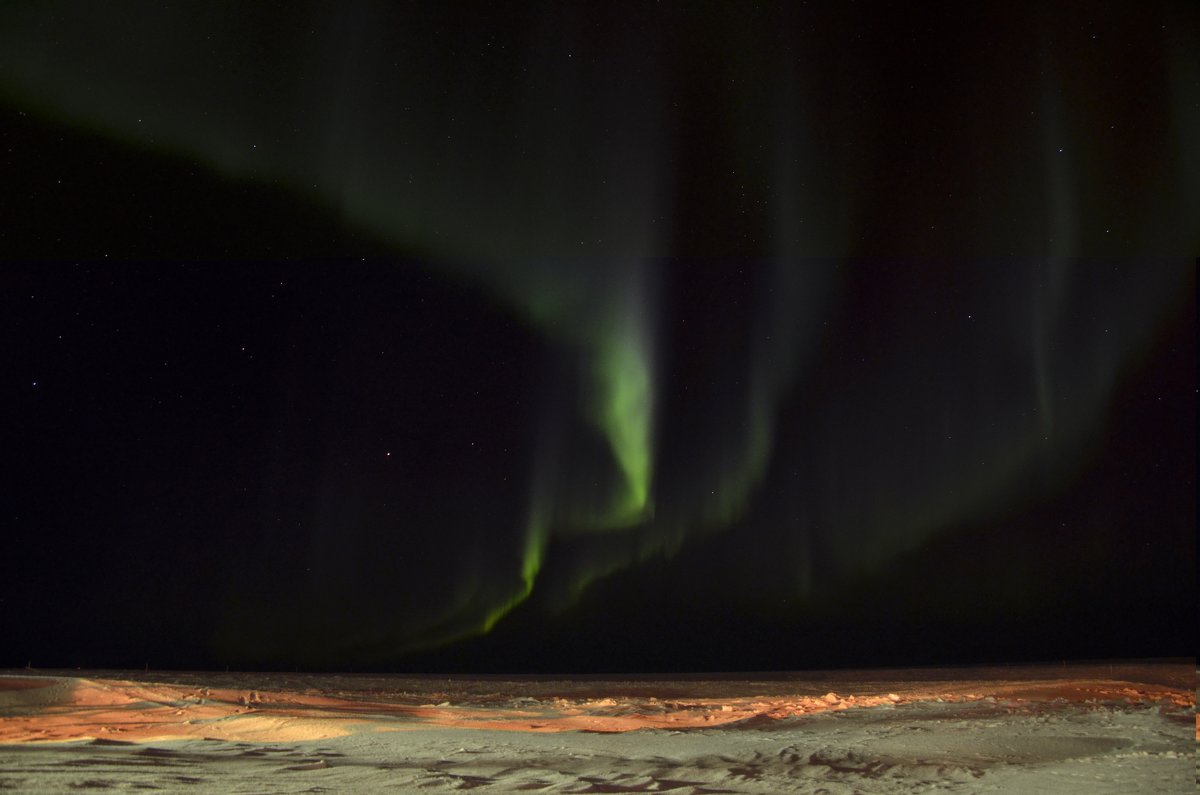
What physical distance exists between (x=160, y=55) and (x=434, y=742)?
6287 millimetres

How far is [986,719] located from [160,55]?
9.40 metres

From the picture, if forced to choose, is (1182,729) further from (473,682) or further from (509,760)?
(473,682)

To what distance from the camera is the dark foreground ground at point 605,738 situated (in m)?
5.15

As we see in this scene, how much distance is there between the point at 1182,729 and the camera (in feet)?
22.3

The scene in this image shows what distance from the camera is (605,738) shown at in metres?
6.69

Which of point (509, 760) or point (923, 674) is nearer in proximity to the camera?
point (509, 760)

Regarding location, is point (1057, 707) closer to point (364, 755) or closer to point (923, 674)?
point (923, 674)

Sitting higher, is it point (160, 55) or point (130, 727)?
point (160, 55)

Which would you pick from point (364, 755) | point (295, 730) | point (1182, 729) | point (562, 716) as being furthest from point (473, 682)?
point (1182, 729)

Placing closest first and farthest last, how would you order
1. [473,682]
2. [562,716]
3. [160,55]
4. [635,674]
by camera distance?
[160,55] → [562,716] → [473,682] → [635,674]

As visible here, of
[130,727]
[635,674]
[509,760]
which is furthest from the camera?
[635,674]

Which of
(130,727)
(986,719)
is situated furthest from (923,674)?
(130,727)

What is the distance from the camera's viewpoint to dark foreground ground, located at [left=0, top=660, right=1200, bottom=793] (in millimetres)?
5148

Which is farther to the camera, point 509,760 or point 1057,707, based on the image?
point 1057,707
